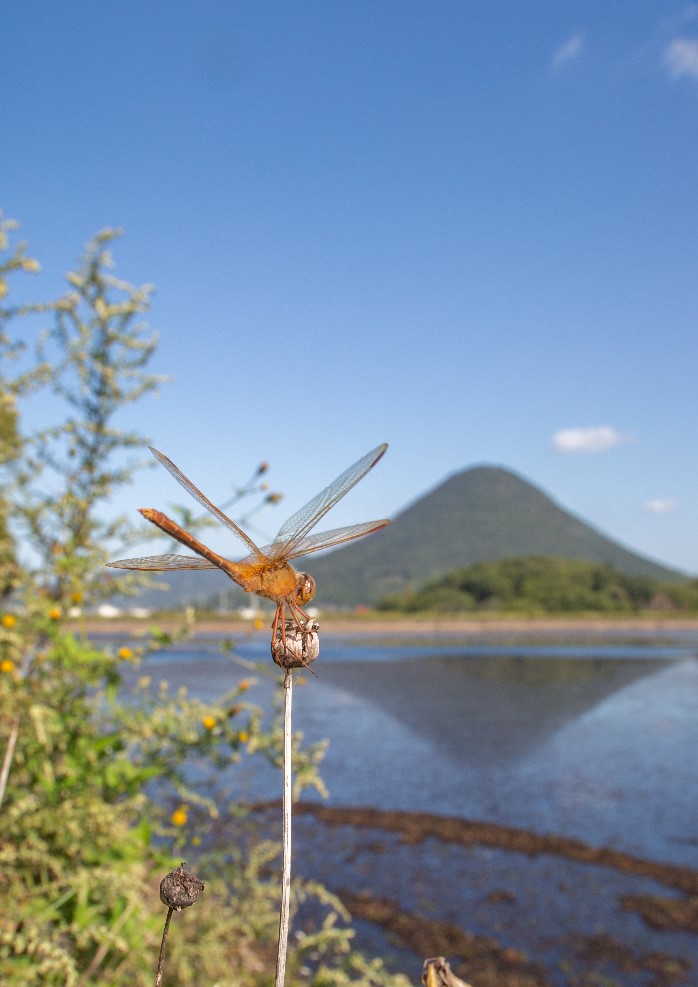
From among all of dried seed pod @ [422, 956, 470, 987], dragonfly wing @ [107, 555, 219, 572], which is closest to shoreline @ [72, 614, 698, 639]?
dragonfly wing @ [107, 555, 219, 572]

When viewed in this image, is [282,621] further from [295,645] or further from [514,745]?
[514,745]

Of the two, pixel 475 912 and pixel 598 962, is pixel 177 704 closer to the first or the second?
pixel 598 962

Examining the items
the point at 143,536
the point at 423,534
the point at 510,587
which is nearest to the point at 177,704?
the point at 143,536

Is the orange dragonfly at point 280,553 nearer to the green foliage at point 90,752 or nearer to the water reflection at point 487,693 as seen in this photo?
the green foliage at point 90,752

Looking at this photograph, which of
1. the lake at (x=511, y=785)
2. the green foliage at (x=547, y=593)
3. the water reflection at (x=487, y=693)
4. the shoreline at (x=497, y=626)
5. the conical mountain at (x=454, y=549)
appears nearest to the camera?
the lake at (x=511, y=785)

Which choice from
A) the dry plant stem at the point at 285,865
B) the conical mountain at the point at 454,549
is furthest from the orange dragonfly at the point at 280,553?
the conical mountain at the point at 454,549

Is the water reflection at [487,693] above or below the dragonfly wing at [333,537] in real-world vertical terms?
below

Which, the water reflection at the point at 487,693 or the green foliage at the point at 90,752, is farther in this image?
the water reflection at the point at 487,693

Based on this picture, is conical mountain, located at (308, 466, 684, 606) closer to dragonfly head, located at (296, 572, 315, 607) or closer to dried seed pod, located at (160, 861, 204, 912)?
dragonfly head, located at (296, 572, 315, 607)
